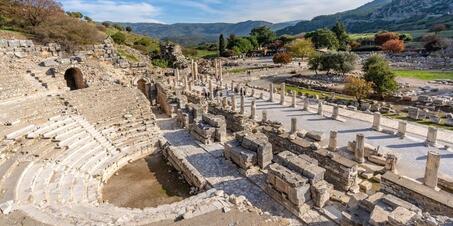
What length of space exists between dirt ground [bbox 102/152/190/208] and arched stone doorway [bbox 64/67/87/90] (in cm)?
1262

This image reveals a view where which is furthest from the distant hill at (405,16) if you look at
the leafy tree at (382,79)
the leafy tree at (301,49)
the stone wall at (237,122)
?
the stone wall at (237,122)

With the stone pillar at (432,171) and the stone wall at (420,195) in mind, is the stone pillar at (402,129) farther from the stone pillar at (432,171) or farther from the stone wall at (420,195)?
the stone wall at (420,195)

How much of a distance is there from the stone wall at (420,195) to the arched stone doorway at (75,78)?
22.7m

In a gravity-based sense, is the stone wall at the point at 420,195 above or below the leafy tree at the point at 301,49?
below

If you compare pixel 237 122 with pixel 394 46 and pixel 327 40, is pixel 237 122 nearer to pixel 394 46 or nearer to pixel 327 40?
pixel 327 40

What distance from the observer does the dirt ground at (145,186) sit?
42.3 ft

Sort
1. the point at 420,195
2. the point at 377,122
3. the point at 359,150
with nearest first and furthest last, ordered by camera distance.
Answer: the point at 420,195 → the point at 359,150 → the point at 377,122

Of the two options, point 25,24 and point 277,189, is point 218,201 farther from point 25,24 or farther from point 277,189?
point 25,24

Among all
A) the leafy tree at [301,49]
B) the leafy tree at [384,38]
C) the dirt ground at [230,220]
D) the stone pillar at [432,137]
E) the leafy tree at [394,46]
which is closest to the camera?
the dirt ground at [230,220]

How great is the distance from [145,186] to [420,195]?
35.0 feet

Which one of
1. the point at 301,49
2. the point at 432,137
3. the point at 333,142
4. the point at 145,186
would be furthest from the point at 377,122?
the point at 301,49

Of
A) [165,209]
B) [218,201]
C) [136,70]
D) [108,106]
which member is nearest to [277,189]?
[218,201]

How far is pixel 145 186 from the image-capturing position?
14062 mm

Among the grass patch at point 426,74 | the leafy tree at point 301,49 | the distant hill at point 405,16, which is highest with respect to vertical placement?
the distant hill at point 405,16
